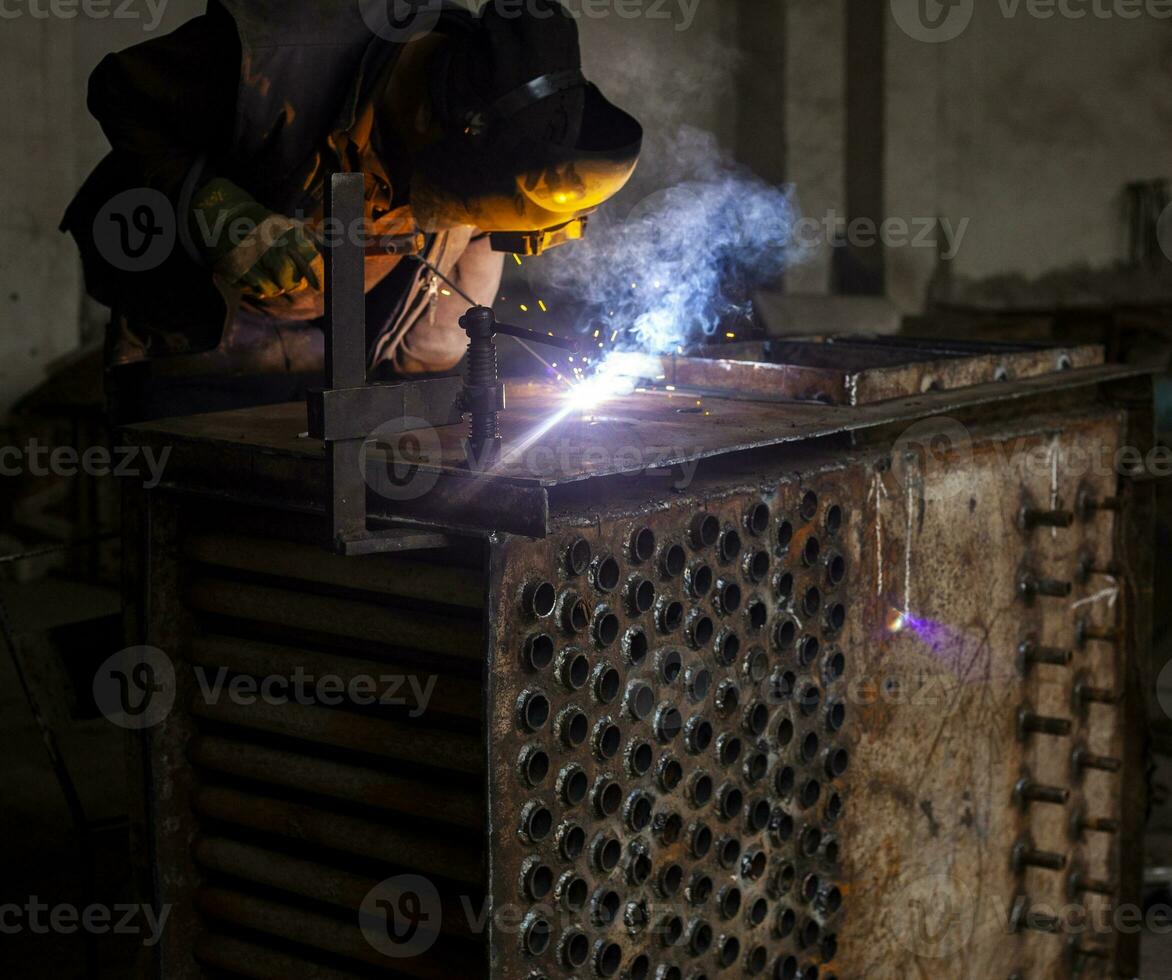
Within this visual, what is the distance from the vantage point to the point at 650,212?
10.3ft

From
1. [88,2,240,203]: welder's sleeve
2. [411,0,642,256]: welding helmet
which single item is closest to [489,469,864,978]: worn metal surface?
[411,0,642,256]: welding helmet

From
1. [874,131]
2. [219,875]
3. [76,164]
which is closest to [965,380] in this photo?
[219,875]

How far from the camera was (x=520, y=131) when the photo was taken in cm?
209

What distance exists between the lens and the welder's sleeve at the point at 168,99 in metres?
2.45

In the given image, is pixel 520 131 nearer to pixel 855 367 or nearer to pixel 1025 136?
pixel 855 367

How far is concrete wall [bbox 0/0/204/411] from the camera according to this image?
5266 mm

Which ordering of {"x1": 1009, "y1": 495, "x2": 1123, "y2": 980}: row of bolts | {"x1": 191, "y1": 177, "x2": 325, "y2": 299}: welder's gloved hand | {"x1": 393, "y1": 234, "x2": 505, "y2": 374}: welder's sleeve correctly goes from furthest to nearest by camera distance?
{"x1": 393, "y1": 234, "x2": 505, "y2": 374}: welder's sleeve
{"x1": 1009, "y1": 495, "x2": 1123, "y2": 980}: row of bolts
{"x1": 191, "y1": 177, "x2": 325, "y2": 299}: welder's gloved hand

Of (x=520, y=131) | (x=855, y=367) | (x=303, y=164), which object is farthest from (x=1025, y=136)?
(x=520, y=131)

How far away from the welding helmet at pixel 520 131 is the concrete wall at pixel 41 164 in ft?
11.4

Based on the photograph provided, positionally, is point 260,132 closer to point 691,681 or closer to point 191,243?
point 191,243

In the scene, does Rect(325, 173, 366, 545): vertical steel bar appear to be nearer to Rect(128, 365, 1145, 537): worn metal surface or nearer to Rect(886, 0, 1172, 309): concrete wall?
Rect(128, 365, 1145, 537): worn metal surface

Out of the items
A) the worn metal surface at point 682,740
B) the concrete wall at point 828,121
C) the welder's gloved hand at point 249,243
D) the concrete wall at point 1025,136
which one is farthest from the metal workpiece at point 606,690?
the concrete wall at point 1025,136

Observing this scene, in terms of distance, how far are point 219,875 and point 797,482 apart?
1073 millimetres

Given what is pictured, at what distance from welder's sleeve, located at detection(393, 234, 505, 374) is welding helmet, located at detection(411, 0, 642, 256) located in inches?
22.0
